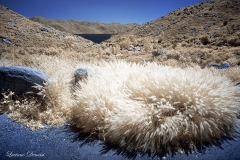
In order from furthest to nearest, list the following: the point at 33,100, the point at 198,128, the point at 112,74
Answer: the point at 112,74 < the point at 33,100 < the point at 198,128

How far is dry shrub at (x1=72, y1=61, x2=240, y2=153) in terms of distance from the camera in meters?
1.96

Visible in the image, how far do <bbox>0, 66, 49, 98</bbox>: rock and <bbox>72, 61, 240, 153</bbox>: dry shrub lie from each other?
3.43ft

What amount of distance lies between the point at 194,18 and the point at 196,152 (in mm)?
17167

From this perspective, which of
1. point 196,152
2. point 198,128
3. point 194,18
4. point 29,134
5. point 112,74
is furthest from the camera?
point 194,18

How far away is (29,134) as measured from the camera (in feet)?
7.50

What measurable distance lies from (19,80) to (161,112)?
2.63m

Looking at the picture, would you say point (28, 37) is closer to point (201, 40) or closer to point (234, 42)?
point (201, 40)

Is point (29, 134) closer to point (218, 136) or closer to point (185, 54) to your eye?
point (218, 136)

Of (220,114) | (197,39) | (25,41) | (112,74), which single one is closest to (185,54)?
(197,39)

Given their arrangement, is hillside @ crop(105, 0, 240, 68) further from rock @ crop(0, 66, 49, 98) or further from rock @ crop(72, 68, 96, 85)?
rock @ crop(0, 66, 49, 98)

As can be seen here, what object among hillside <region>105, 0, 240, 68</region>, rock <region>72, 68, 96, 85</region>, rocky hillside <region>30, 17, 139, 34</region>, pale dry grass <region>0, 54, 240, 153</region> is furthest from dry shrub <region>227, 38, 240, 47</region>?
rocky hillside <region>30, 17, 139, 34</region>

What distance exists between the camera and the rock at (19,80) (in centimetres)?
300

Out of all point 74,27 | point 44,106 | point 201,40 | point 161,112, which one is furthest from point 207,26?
point 74,27

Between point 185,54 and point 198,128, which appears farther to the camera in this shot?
point 185,54
